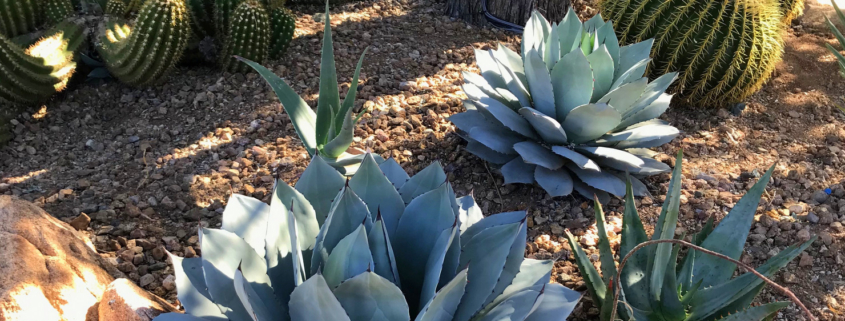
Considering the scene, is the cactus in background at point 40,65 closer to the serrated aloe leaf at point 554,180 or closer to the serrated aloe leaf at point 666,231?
the serrated aloe leaf at point 554,180

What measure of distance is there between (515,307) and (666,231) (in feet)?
2.10

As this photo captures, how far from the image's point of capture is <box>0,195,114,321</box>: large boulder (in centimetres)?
153

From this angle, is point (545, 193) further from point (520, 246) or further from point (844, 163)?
point (844, 163)

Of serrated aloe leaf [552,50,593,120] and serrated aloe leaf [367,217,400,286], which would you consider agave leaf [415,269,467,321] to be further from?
serrated aloe leaf [552,50,593,120]

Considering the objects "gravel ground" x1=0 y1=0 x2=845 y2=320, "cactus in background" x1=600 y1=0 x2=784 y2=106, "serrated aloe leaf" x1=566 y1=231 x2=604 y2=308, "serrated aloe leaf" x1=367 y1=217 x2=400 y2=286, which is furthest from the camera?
"cactus in background" x1=600 y1=0 x2=784 y2=106

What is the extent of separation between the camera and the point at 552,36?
2.48 m

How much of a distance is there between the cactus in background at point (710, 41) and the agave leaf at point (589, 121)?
96cm

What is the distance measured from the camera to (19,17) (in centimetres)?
343

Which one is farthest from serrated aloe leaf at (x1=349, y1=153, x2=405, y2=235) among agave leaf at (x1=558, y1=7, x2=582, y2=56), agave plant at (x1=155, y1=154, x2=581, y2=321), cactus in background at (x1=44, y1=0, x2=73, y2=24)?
cactus in background at (x1=44, y1=0, x2=73, y2=24)

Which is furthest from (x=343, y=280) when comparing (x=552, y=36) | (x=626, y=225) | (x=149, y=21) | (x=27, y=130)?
(x=27, y=130)

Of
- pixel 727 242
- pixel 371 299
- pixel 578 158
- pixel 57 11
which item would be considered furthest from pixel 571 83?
pixel 57 11

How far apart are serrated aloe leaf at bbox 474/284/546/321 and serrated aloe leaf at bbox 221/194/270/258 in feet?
1.78

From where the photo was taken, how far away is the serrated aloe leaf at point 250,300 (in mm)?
1086

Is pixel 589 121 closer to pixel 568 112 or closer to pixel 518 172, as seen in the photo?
pixel 568 112
